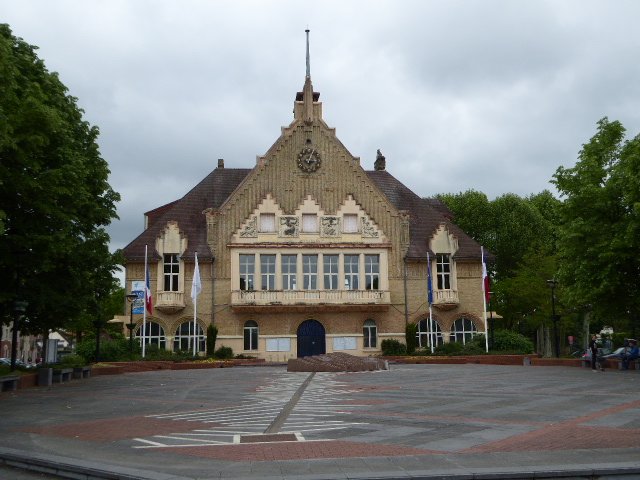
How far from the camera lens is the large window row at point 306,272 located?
5050cm

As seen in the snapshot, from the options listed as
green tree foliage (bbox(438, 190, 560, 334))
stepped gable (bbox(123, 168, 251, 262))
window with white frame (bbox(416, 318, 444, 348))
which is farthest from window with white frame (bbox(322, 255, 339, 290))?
green tree foliage (bbox(438, 190, 560, 334))

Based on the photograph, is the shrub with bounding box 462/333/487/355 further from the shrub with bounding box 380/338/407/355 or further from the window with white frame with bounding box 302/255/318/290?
the window with white frame with bounding box 302/255/318/290

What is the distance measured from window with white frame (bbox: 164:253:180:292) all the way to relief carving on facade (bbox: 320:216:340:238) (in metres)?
11.6

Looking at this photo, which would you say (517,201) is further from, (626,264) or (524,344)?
(626,264)

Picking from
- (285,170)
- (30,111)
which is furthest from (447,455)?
(285,170)

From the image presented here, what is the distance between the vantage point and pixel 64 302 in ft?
82.9

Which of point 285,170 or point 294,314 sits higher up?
point 285,170

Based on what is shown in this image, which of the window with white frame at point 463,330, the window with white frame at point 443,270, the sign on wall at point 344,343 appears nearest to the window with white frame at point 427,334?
the window with white frame at point 463,330

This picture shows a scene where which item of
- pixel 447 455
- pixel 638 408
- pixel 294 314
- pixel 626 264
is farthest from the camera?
pixel 294 314

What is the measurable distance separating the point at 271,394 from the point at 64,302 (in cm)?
1022

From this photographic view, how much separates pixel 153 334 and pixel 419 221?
23647mm

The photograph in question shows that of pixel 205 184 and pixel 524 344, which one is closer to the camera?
pixel 524 344

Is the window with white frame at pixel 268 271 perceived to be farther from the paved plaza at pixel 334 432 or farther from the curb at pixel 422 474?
the curb at pixel 422 474

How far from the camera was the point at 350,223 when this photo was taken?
52.5 metres
